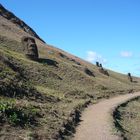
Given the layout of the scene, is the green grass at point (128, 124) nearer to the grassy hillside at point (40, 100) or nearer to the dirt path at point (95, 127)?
the dirt path at point (95, 127)

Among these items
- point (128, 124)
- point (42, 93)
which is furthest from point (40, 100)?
point (128, 124)

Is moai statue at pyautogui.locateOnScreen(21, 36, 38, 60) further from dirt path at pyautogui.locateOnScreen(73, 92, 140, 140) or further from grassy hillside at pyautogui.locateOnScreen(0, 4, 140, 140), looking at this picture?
dirt path at pyautogui.locateOnScreen(73, 92, 140, 140)

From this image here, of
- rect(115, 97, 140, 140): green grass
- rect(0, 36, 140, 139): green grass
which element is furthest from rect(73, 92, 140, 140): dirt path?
rect(0, 36, 140, 139): green grass

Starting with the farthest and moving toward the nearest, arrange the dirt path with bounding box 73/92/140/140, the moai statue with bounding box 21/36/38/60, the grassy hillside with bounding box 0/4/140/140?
the moai statue with bounding box 21/36/38/60, the dirt path with bounding box 73/92/140/140, the grassy hillside with bounding box 0/4/140/140

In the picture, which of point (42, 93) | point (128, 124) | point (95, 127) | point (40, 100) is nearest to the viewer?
point (95, 127)

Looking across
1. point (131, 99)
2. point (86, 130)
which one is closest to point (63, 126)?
point (86, 130)

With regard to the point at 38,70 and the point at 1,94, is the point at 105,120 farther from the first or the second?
the point at 38,70

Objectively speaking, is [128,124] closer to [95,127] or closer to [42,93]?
[95,127]

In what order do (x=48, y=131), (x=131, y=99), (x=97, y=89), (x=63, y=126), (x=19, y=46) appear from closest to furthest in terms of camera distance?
(x=48, y=131) < (x=63, y=126) < (x=131, y=99) < (x=97, y=89) < (x=19, y=46)

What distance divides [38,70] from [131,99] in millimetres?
17239

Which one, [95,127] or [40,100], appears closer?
[95,127]

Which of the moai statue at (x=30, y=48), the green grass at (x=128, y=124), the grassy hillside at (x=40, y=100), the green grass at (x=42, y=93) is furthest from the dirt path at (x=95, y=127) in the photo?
the moai statue at (x=30, y=48)

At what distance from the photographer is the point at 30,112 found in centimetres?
2836

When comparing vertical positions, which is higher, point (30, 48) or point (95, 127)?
point (30, 48)
